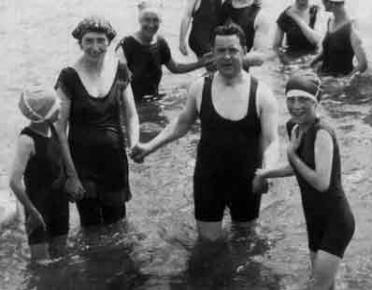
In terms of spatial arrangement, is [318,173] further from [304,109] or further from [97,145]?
[97,145]

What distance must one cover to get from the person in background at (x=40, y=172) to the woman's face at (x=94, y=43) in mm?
552

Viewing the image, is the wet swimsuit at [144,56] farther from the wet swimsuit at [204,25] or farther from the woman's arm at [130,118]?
the woman's arm at [130,118]

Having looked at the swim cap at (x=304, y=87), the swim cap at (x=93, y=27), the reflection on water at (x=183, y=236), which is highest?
the swim cap at (x=93, y=27)

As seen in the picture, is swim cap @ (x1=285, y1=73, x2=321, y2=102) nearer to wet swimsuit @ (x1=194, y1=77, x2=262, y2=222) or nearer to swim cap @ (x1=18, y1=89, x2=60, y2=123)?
wet swimsuit @ (x1=194, y1=77, x2=262, y2=222)

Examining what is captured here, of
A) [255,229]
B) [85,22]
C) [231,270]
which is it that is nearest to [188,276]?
[231,270]

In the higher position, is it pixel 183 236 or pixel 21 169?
pixel 21 169

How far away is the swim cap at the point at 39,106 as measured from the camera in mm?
5742

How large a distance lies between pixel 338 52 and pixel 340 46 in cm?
15

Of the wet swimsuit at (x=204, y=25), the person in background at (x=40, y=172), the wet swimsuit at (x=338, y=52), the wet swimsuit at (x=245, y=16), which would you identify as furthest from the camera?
the wet swimsuit at (x=338, y=52)

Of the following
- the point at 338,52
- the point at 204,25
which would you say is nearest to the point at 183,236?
the point at 204,25

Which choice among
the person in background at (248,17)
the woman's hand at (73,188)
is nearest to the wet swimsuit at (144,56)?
the person in background at (248,17)

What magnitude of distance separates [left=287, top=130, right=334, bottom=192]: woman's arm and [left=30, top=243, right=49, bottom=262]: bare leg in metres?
2.20

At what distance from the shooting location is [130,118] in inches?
258

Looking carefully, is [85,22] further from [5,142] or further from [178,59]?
[178,59]
